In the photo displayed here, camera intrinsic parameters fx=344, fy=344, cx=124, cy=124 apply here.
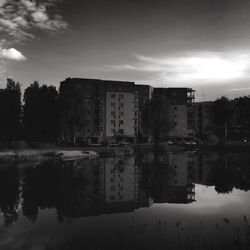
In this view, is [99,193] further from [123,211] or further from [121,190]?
[123,211]

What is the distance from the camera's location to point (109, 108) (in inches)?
4850

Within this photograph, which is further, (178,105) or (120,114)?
(178,105)

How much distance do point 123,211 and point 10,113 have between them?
65090 mm

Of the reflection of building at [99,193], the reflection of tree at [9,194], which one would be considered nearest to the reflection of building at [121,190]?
the reflection of building at [99,193]

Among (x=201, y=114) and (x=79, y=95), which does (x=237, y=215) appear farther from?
(x=201, y=114)

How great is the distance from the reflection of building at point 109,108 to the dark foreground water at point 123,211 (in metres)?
73.8

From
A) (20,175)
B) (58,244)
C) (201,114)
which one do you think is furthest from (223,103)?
(58,244)

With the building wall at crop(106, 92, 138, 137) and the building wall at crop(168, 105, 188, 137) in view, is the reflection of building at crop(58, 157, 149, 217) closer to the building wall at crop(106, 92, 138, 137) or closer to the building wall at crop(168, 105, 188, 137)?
the building wall at crop(106, 92, 138, 137)

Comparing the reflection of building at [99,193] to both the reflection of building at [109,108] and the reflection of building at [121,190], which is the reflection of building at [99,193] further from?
the reflection of building at [109,108]

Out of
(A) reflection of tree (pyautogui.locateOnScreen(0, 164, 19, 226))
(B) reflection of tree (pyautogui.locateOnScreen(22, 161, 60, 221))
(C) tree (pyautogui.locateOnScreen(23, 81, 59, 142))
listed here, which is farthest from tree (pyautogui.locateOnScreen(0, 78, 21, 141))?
(B) reflection of tree (pyautogui.locateOnScreen(22, 161, 60, 221))

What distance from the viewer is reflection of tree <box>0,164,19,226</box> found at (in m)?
21.7

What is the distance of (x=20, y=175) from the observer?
4094cm

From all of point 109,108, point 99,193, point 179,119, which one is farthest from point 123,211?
point 179,119

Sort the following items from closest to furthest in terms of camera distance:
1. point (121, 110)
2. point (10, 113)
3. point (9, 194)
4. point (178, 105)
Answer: point (9, 194) < point (10, 113) < point (121, 110) < point (178, 105)
